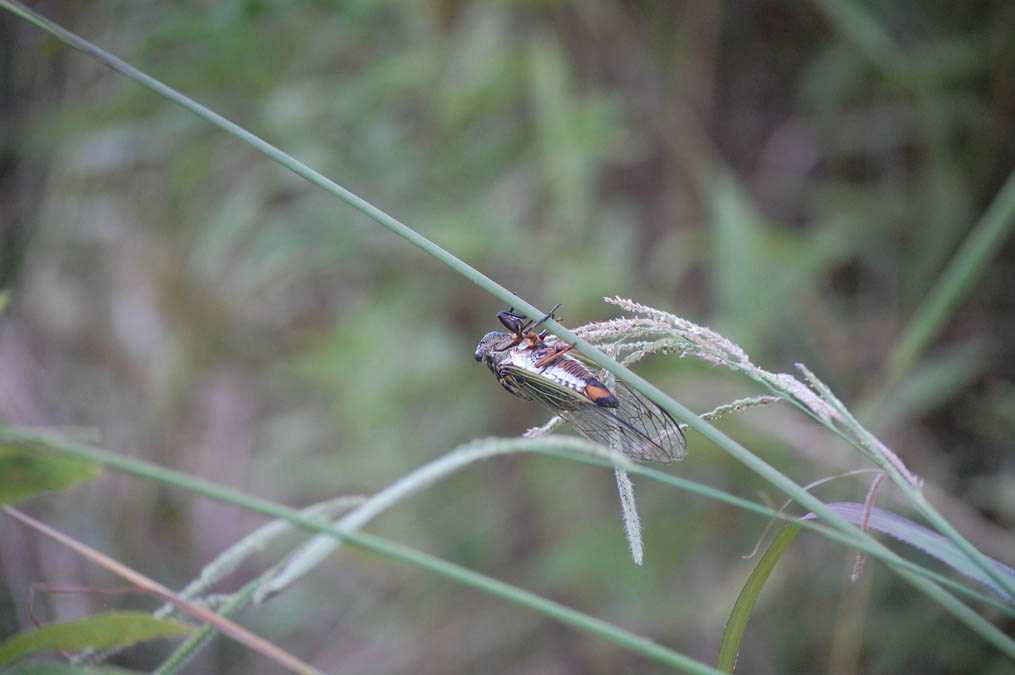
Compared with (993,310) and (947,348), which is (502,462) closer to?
(947,348)

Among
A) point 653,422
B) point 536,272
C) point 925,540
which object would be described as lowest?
point 925,540

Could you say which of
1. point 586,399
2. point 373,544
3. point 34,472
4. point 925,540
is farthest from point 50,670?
point 925,540

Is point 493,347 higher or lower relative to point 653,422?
higher

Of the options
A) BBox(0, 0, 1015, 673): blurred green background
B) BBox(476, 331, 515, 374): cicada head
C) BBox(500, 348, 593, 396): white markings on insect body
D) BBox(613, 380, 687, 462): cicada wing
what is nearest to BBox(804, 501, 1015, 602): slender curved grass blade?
BBox(613, 380, 687, 462): cicada wing

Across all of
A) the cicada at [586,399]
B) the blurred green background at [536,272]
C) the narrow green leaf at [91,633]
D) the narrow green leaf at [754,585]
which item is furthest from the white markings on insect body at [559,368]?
the blurred green background at [536,272]

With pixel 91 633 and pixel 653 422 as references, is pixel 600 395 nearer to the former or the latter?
pixel 653 422

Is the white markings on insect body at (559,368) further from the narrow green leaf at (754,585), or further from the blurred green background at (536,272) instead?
the blurred green background at (536,272)

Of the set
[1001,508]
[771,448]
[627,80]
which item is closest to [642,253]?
[627,80]
